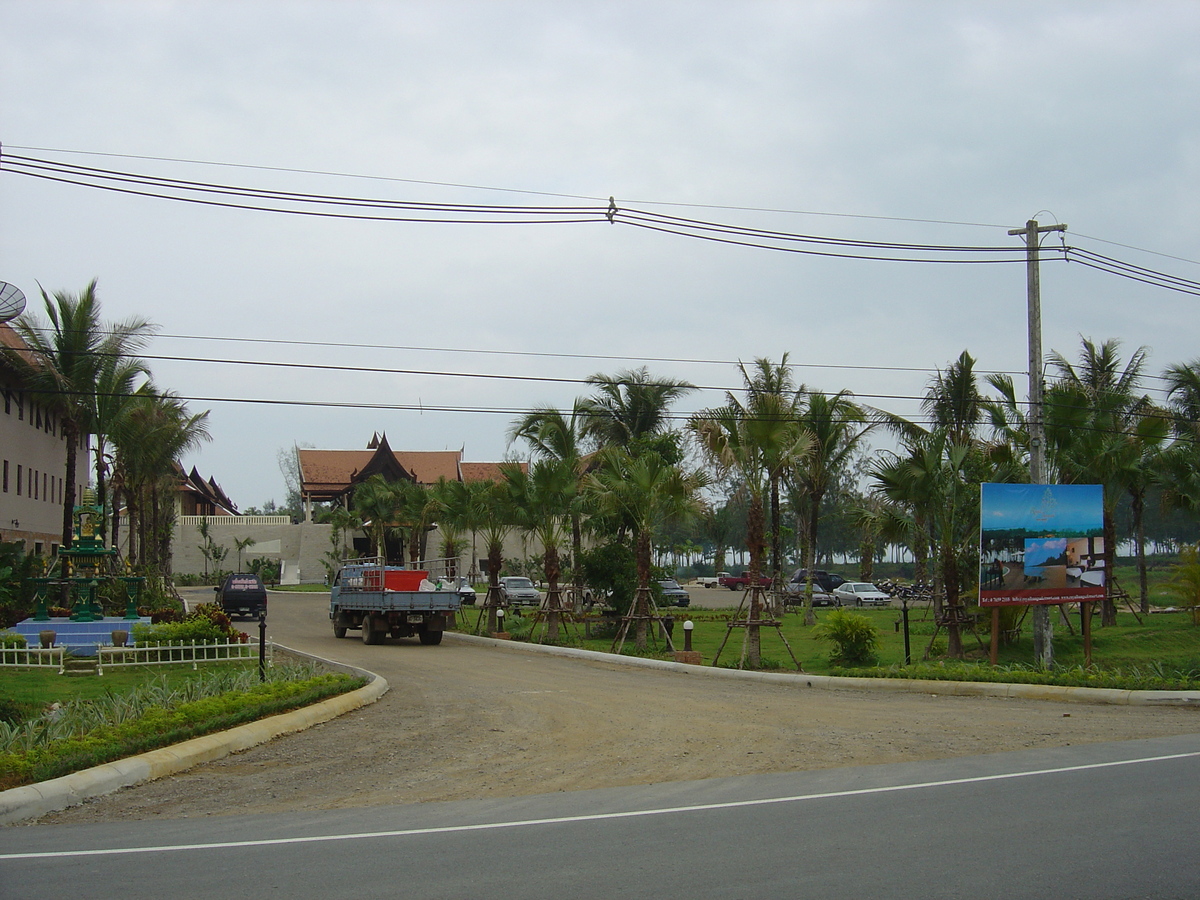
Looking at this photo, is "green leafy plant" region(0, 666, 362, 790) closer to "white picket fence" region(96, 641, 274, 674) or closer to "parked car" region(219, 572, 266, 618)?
"white picket fence" region(96, 641, 274, 674)

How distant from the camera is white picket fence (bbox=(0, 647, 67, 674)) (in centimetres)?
1894

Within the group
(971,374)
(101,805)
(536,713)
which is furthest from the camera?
(971,374)

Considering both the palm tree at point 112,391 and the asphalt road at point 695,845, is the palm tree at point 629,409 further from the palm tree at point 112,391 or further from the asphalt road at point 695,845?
the asphalt road at point 695,845

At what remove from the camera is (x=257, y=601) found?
134ft

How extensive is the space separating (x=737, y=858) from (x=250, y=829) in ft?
12.4

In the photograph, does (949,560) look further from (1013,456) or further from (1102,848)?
(1102,848)

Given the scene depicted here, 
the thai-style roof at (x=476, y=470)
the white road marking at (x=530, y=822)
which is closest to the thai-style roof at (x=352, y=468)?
the thai-style roof at (x=476, y=470)

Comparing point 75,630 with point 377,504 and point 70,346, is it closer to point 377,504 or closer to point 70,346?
point 70,346

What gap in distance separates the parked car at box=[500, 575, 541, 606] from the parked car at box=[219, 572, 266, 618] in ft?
35.6

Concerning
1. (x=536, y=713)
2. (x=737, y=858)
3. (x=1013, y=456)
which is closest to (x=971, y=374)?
(x=1013, y=456)

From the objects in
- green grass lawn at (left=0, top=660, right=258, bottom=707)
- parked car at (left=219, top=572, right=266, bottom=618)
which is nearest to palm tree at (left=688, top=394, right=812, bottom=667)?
green grass lawn at (left=0, top=660, right=258, bottom=707)

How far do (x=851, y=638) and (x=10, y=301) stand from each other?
786 inches

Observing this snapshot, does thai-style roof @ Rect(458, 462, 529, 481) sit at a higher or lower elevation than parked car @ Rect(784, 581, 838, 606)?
higher

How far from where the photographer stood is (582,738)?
12.6 metres
